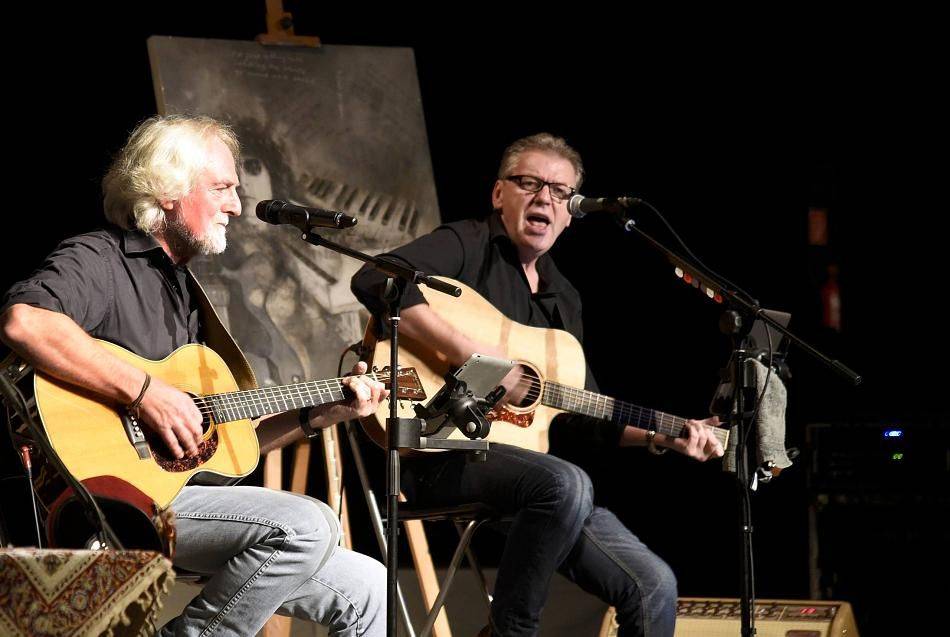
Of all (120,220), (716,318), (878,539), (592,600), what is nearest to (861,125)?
(716,318)

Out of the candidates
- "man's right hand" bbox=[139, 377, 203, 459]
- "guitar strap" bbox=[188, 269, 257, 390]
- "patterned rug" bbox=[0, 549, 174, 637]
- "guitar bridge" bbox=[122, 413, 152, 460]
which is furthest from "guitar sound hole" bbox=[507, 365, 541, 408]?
"patterned rug" bbox=[0, 549, 174, 637]

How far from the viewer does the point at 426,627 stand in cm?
352

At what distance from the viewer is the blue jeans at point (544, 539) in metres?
3.26

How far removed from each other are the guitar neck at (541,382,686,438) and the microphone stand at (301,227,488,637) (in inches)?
37.4

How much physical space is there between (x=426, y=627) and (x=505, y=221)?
4.70 ft

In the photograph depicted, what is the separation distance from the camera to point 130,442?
2.80 m

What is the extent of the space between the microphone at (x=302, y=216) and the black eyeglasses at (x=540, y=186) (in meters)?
1.25

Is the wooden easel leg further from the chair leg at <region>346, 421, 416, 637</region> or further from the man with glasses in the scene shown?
the man with glasses

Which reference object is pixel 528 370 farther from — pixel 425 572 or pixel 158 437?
pixel 158 437

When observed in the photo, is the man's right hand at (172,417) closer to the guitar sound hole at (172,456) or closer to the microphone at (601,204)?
the guitar sound hole at (172,456)

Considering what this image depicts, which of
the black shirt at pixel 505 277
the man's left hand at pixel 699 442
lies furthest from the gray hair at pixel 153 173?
the man's left hand at pixel 699 442

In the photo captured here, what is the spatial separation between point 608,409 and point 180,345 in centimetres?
148

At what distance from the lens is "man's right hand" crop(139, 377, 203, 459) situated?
2801mm

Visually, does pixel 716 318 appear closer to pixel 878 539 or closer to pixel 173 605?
pixel 878 539
